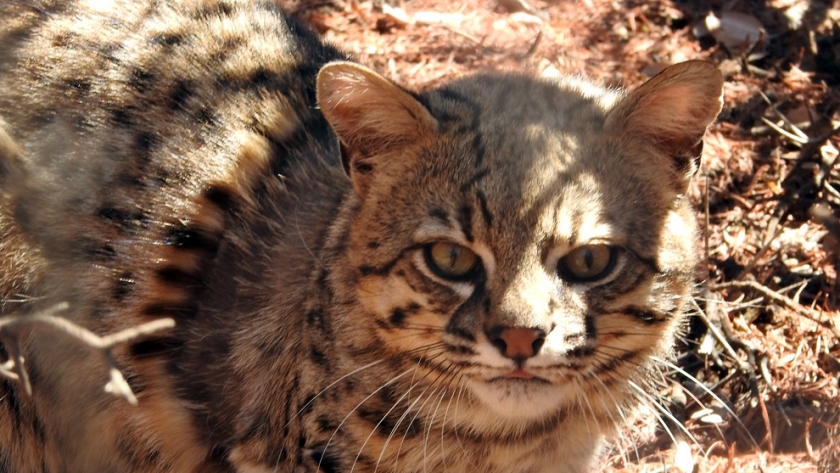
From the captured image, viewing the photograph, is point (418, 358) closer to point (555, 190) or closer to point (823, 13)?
point (555, 190)

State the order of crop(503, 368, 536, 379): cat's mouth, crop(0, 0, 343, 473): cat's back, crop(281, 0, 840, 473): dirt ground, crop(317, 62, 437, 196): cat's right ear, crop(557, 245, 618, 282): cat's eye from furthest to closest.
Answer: crop(281, 0, 840, 473): dirt ground < crop(0, 0, 343, 473): cat's back < crop(317, 62, 437, 196): cat's right ear < crop(557, 245, 618, 282): cat's eye < crop(503, 368, 536, 379): cat's mouth

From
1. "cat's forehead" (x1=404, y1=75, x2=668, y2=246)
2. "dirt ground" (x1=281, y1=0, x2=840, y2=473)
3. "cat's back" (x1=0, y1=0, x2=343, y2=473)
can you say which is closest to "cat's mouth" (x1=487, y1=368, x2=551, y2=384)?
"cat's forehead" (x1=404, y1=75, x2=668, y2=246)

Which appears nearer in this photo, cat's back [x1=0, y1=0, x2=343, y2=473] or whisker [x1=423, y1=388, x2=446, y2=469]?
whisker [x1=423, y1=388, x2=446, y2=469]

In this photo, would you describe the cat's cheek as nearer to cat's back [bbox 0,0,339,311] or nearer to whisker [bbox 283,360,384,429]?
whisker [bbox 283,360,384,429]

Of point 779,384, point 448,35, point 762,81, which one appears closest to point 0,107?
point 448,35

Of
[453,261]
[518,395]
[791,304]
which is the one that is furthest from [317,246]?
[791,304]

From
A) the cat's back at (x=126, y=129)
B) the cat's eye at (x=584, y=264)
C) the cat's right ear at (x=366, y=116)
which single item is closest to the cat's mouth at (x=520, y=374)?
the cat's eye at (x=584, y=264)

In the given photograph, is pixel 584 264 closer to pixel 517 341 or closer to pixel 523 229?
pixel 523 229
